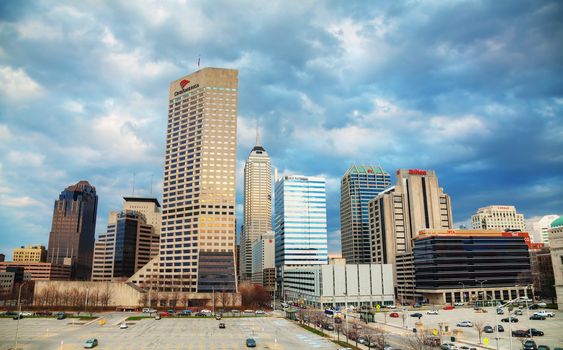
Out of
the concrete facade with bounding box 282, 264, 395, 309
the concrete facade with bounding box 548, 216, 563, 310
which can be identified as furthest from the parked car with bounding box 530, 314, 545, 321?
the concrete facade with bounding box 282, 264, 395, 309

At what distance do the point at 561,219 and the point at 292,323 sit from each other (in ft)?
333

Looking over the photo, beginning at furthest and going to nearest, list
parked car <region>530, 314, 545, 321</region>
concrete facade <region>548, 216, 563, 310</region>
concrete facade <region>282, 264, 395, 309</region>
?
concrete facade <region>282, 264, 395, 309</region>, concrete facade <region>548, 216, 563, 310</region>, parked car <region>530, 314, 545, 321</region>

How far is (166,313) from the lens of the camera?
6117 inches

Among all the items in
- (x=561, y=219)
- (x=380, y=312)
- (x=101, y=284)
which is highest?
(x=561, y=219)

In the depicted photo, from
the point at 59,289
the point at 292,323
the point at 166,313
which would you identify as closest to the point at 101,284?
the point at 59,289

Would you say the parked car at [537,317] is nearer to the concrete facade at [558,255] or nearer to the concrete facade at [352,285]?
the concrete facade at [558,255]

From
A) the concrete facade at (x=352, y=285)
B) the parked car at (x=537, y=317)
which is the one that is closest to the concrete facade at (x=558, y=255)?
the parked car at (x=537, y=317)

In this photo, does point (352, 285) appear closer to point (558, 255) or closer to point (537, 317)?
point (537, 317)

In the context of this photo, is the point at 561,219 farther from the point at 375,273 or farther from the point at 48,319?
the point at 48,319

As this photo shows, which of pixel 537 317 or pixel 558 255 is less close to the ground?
pixel 558 255

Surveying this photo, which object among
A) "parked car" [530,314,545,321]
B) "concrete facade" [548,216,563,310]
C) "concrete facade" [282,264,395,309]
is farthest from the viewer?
"concrete facade" [282,264,395,309]

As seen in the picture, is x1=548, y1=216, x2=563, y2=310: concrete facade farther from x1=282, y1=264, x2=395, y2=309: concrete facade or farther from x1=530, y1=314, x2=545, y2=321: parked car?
x1=282, y1=264, x2=395, y2=309: concrete facade

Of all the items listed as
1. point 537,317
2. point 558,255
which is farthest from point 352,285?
point 558,255

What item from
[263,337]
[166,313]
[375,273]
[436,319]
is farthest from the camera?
[375,273]
